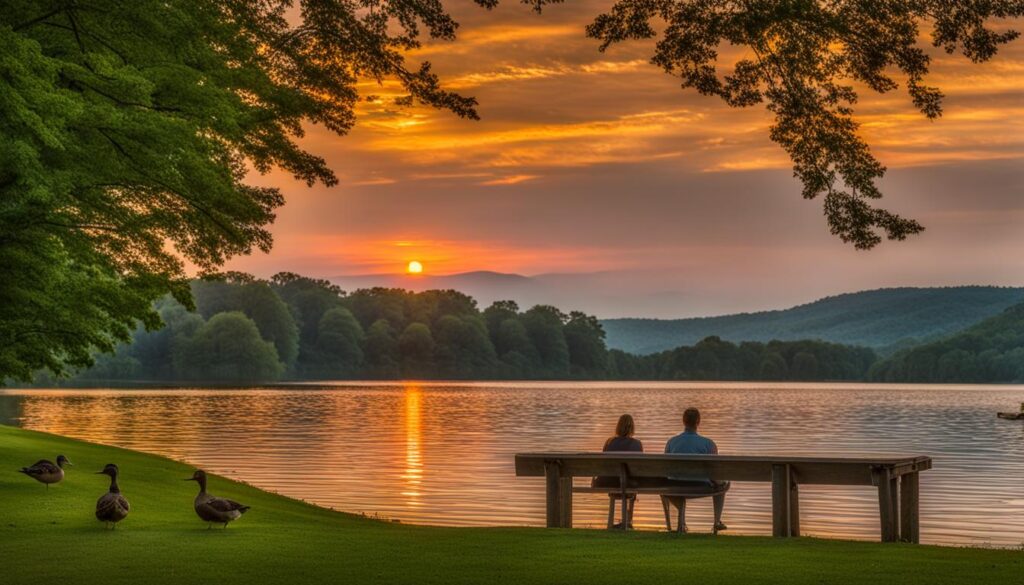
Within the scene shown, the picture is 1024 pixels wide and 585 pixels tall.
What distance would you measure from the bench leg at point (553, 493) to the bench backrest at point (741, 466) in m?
0.12

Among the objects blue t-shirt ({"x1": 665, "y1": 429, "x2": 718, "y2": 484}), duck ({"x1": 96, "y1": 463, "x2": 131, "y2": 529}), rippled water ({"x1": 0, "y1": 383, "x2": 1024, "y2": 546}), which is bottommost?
rippled water ({"x1": 0, "y1": 383, "x2": 1024, "y2": 546})

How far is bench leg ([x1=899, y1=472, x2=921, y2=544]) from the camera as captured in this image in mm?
18203

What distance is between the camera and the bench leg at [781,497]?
1728 cm

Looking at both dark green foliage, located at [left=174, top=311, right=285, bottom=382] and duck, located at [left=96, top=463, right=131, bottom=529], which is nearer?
duck, located at [left=96, top=463, right=131, bottom=529]

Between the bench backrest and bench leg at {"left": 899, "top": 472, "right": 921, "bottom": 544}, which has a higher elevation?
the bench backrest

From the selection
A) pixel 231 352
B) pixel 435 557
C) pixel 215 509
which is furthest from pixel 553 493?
pixel 231 352

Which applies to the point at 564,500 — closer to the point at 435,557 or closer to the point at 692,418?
the point at 692,418

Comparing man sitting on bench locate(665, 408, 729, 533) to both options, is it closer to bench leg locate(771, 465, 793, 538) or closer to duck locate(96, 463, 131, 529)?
bench leg locate(771, 465, 793, 538)

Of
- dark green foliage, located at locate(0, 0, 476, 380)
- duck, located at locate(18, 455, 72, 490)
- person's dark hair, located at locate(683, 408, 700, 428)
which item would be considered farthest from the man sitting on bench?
duck, located at locate(18, 455, 72, 490)

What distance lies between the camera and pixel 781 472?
17.3 metres

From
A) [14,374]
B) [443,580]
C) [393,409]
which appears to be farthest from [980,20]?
[393,409]

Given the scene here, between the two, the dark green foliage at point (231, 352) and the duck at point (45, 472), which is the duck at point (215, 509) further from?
the dark green foliage at point (231, 352)

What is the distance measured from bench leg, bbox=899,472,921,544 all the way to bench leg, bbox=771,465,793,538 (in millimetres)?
1728

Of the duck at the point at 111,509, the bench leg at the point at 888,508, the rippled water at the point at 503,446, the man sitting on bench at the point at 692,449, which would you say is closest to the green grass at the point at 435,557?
the duck at the point at 111,509
